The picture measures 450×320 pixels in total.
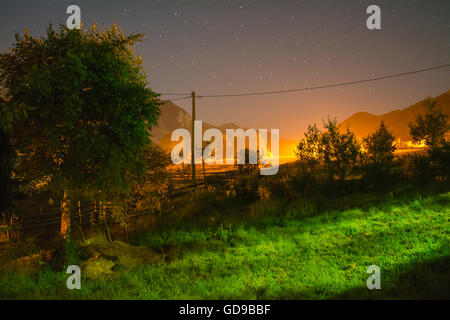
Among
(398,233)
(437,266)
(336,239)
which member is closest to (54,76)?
(336,239)

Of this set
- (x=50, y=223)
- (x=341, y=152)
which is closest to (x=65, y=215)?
(x=50, y=223)

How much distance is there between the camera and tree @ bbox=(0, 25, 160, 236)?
19.4ft

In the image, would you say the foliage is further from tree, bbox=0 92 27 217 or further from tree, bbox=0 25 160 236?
tree, bbox=0 92 27 217

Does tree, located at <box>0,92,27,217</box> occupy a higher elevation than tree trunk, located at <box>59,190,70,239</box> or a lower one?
higher

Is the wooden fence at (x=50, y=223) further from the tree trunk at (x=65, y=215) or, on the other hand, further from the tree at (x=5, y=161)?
the tree at (x=5, y=161)

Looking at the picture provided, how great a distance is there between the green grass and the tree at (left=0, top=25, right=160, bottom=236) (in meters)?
2.66

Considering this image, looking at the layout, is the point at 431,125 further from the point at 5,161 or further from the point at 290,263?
the point at 5,161

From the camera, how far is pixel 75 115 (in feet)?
19.8

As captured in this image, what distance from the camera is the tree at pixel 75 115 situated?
5922 mm

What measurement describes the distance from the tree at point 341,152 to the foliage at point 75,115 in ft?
40.0

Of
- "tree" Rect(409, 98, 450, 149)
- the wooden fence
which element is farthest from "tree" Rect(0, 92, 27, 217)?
"tree" Rect(409, 98, 450, 149)

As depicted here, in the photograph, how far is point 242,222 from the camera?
1058 cm

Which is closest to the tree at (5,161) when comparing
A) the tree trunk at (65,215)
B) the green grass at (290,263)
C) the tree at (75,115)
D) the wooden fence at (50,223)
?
the tree at (75,115)

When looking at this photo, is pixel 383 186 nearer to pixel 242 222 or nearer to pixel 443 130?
pixel 242 222
